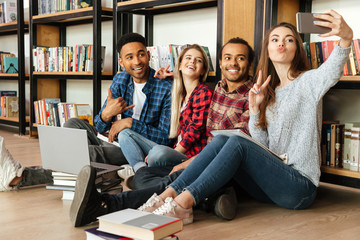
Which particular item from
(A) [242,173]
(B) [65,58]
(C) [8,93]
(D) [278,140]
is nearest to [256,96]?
(D) [278,140]

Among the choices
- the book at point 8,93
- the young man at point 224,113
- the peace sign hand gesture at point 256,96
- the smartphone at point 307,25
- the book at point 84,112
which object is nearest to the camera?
the smartphone at point 307,25

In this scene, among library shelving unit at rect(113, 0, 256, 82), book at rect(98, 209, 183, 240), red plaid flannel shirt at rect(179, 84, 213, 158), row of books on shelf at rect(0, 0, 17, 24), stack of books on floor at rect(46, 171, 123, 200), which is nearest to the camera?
book at rect(98, 209, 183, 240)

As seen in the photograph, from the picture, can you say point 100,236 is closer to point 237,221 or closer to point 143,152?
point 237,221

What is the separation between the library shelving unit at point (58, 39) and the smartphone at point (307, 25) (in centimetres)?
218

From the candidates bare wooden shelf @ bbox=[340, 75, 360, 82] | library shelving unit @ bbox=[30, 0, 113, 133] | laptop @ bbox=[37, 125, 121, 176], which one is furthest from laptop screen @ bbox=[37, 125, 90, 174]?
library shelving unit @ bbox=[30, 0, 113, 133]

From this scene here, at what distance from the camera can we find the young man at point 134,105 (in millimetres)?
2670

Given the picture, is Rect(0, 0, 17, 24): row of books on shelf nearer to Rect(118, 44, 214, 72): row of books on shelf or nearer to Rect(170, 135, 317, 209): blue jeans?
Rect(118, 44, 214, 72): row of books on shelf

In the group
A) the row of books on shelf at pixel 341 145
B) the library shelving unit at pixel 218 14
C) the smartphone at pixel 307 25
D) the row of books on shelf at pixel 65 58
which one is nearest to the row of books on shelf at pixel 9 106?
the row of books on shelf at pixel 65 58

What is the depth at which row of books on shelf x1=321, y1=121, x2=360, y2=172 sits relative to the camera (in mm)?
2197

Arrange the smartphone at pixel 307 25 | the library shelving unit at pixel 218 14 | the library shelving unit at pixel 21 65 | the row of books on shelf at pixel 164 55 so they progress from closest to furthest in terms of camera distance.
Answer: the smartphone at pixel 307 25 → the library shelving unit at pixel 218 14 → the row of books on shelf at pixel 164 55 → the library shelving unit at pixel 21 65

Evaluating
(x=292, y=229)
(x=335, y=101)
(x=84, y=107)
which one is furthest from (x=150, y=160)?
(x=84, y=107)

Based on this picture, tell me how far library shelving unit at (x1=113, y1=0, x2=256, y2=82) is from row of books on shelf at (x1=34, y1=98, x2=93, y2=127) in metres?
0.83

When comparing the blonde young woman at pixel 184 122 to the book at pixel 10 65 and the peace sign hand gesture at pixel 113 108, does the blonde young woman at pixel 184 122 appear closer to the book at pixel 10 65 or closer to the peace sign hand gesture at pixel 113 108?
the peace sign hand gesture at pixel 113 108

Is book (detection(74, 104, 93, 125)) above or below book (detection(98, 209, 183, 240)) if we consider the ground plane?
above
